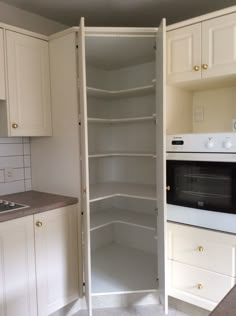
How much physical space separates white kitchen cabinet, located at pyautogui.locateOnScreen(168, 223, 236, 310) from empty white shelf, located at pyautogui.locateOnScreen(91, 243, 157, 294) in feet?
0.99

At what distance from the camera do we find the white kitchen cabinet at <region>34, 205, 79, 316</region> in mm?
1858

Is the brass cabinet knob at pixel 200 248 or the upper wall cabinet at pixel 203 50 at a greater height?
the upper wall cabinet at pixel 203 50

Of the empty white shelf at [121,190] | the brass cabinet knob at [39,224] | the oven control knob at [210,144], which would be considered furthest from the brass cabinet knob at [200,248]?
the brass cabinet knob at [39,224]

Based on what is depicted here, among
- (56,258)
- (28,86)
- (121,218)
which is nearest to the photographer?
(56,258)

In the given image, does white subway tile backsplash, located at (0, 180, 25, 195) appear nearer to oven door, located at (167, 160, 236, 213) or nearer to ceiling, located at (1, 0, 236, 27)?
oven door, located at (167, 160, 236, 213)

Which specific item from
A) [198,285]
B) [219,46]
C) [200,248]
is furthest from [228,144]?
[198,285]

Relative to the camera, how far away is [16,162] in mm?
2287

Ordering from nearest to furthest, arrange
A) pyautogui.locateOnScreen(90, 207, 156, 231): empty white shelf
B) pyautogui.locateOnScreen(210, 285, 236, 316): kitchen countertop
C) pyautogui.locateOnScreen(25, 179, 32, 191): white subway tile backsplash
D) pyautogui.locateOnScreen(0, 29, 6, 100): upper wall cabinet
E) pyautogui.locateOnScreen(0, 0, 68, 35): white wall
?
pyautogui.locateOnScreen(210, 285, 236, 316): kitchen countertop, pyautogui.locateOnScreen(0, 29, 6, 100): upper wall cabinet, pyautogui.locateOnScreen(0, 0, 68, 35): white wall, pyautogui.locateOnScreen(25, 179, 32, 191): white subway tile backsplash, pyautogui.locateOnScreen(90, 207, 156, 231): empty white shelf

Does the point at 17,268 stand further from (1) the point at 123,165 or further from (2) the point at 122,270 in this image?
(1) the point at 123,165

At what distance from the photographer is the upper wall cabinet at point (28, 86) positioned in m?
1.96

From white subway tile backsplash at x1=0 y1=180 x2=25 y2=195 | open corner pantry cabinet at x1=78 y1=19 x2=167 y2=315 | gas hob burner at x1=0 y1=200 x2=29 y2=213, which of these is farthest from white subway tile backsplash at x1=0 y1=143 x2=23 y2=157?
open corner pantry cabinet at x1=78 y1=19 x2=167 y2=315

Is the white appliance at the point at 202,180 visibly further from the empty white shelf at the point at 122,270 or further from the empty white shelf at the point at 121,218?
the empty white shelf at the point at 122,270

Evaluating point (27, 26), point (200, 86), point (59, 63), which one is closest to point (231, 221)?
point (200, 86)

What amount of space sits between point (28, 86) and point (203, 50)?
130cm
